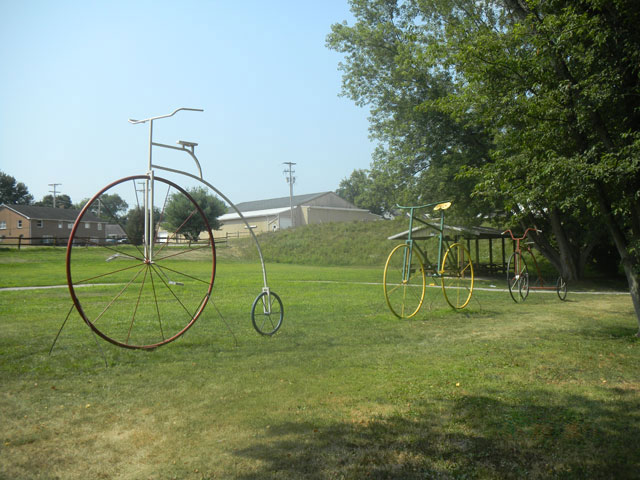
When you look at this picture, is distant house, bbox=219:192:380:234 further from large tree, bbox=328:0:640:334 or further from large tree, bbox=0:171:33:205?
large tree, bbox=328:0:640:334

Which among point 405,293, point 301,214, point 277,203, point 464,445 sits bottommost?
point 464,445

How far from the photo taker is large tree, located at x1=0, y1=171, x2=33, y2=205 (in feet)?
206

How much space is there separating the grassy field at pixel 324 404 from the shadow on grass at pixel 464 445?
15 mm

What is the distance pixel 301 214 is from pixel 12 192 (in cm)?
3509

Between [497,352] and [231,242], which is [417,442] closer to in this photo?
[497,352]

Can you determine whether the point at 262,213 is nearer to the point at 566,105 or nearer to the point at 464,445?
the point at 566,105

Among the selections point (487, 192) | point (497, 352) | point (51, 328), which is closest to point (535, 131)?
point (487, 192)

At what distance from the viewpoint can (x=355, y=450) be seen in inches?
143

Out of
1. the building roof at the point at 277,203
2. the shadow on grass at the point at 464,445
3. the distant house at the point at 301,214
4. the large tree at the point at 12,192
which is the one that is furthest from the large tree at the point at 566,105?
the large tree at the point at 12,192

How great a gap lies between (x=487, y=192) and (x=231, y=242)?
4129 cm

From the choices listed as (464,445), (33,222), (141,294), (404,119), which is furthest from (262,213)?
(464,445)

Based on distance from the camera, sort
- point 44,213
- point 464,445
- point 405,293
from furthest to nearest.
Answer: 1. point 44,213
2. point 405,293
3. point 464,445

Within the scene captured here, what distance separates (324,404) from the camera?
4707mm

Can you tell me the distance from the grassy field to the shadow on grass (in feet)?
0.05
